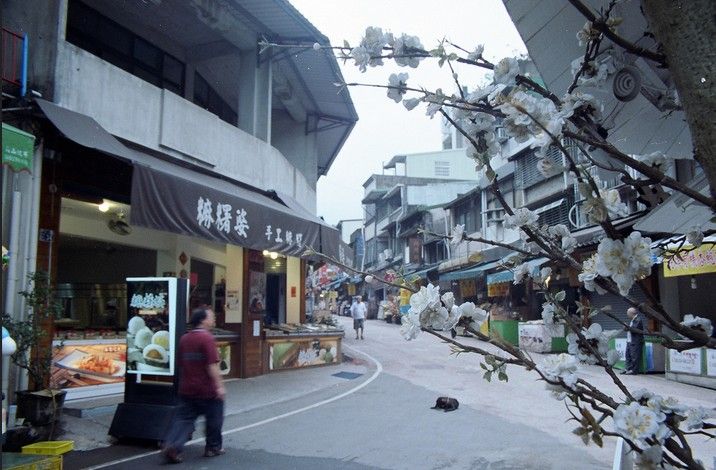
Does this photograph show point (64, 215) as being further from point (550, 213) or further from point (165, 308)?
point (550, 213)

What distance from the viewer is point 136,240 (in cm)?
1161

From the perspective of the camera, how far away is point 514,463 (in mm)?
6082

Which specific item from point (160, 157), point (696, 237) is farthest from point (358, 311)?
point (696, 237)

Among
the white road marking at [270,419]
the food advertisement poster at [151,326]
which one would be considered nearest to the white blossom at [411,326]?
the white road marking at [270,419]

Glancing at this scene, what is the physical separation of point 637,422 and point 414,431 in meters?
6.56

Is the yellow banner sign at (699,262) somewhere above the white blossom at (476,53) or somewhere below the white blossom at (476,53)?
below

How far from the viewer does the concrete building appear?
772 centimetres

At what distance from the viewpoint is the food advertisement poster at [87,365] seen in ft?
28.9

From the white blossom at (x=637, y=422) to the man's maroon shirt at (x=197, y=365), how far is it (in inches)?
215

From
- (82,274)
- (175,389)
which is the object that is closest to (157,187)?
(175,389)

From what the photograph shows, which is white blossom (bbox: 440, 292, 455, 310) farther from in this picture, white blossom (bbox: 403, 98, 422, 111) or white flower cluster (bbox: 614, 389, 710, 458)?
white blossom (bbox: 403, 98, 422, 111)

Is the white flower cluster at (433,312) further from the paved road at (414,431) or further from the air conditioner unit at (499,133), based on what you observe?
the paved road at (414,431)

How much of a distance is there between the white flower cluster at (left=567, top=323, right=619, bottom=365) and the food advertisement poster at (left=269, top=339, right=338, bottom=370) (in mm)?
11971

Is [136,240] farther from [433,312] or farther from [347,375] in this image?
[433,312]
